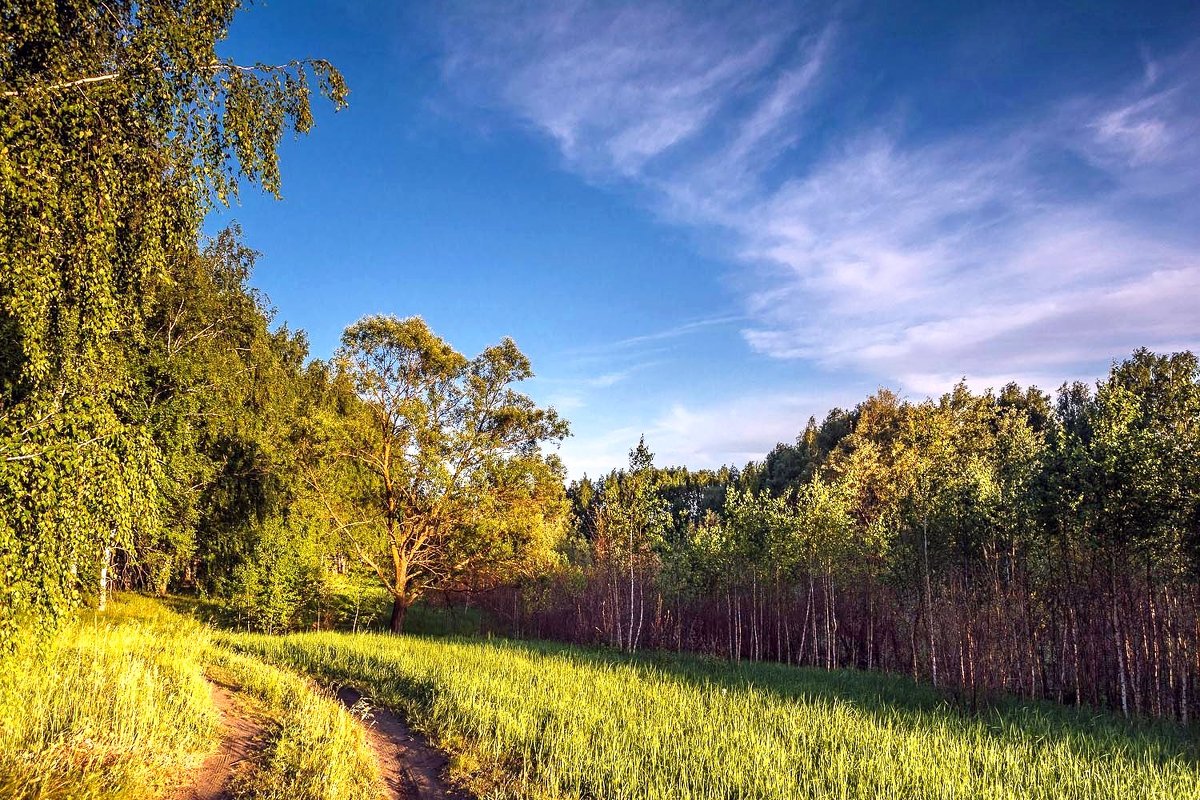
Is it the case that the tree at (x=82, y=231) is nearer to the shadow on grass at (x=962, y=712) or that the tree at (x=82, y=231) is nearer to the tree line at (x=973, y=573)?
the shadow on grass at (x=962, y=712)

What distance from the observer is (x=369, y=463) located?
87.0 ft

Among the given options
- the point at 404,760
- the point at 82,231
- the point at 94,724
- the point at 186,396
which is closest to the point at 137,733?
the point at 94,724

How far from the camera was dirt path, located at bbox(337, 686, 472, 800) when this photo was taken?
668 cm

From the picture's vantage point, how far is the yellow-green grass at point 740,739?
6262 mm

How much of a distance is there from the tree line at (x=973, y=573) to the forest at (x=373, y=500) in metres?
0.12

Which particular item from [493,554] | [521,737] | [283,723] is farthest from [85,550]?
[493,554]

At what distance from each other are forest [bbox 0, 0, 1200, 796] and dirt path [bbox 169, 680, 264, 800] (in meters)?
0.89

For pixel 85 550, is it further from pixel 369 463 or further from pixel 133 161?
pixel 369 463

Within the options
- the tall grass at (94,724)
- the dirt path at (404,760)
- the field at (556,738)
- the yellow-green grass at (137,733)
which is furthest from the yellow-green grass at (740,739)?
the tall grass at (94,724)

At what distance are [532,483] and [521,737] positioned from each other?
19.0 m

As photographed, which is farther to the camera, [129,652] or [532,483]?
[532,483]

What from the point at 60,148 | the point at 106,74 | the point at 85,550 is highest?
the point at 106,74

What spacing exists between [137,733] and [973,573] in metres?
22.9

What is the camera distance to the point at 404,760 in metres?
7.64
